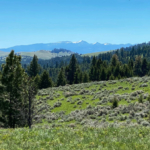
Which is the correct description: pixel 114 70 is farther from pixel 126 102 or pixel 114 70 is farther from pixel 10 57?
pixel 10 57

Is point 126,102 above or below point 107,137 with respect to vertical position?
below

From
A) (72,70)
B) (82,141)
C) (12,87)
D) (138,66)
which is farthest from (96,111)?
(138,66)

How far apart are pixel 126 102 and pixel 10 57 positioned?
18.6 m

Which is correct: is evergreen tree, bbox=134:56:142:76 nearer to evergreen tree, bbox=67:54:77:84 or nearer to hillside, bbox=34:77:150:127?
evergreen tree, bbox=67:54:77:84

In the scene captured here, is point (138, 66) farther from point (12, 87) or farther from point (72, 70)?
point (12, 87)

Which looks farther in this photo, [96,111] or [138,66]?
[138,66]

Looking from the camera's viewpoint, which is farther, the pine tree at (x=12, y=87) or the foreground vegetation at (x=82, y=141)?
the pine tree at (x=12, y=87)

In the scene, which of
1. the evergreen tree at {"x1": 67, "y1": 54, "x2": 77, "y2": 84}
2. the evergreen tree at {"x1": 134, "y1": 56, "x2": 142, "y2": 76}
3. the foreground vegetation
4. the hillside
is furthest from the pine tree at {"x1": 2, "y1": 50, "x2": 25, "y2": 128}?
the evergreen tree at {"x1": 134, "y1": 56, "x2": 142, "y2": 76}

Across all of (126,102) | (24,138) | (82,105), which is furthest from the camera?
(82,105)

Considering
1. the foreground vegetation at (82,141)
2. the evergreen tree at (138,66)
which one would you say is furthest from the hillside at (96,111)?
the evergreen tree at (138,66)

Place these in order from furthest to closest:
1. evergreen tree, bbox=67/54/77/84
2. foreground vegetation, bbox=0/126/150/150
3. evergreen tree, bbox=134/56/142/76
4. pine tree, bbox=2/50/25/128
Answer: evergreen tree, bbox=134/56/142/76 → evergreen tree, bbox=67/54/77/84 → pine tree, bbox=2/50/25/128 → foreground vegetation, bbox=0/126/150/150

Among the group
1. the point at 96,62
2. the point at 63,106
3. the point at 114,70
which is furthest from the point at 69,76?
the point at 63,106

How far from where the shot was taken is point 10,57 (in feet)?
79.6

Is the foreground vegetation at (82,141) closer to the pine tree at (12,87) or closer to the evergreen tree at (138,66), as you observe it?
the pine tree at (12,87)
